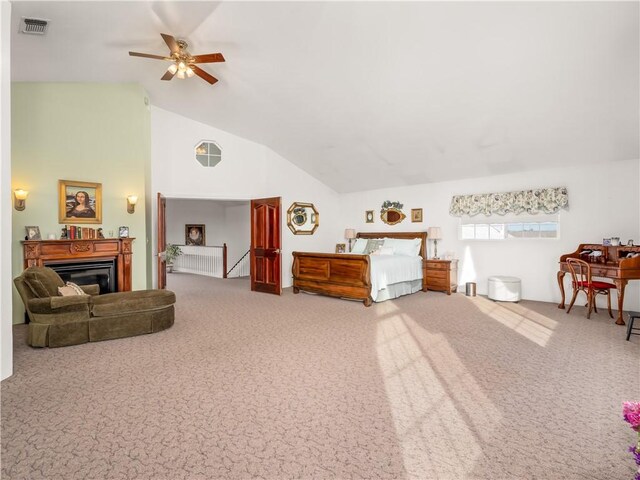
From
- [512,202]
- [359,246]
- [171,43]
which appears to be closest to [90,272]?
[171,43]

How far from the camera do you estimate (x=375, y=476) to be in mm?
1838

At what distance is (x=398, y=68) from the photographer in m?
4.42

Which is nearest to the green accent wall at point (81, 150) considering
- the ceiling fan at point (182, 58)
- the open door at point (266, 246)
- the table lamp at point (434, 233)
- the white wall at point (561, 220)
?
the ceiling fan at point (182, 58)

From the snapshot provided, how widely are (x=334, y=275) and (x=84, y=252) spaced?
4208mm

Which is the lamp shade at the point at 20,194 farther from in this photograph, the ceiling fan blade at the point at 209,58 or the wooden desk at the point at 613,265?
the wooden desk at the point at 613,265

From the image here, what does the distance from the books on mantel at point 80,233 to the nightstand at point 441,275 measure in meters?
6.33

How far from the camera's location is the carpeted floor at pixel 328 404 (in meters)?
1.94

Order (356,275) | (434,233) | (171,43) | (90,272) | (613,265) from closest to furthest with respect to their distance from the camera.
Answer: (171,43) < (613,265) < (90,272) < (356,275) < (434,233)

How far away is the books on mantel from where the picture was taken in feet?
17.3

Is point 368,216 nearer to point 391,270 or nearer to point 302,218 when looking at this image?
point 302,218

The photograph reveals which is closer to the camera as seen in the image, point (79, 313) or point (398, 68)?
point (79, 313)

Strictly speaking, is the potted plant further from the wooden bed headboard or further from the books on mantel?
the wooden bed headboard

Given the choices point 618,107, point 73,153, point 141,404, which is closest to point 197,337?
point 141,404

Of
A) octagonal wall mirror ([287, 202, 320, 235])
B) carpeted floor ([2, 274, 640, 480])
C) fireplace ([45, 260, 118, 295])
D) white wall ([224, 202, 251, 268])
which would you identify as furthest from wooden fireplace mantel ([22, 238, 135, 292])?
white wall ([224, 202, 251, 268])
